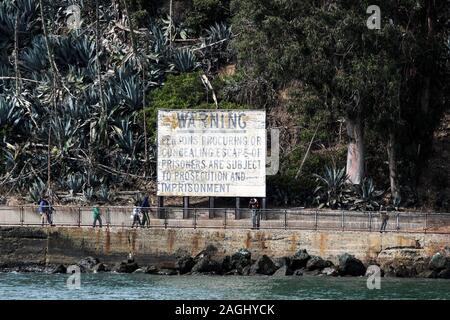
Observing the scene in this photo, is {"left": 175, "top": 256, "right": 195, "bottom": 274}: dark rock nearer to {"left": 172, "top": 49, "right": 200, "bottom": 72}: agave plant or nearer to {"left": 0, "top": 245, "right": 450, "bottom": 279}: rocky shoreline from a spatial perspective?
{"left": 0, "top": 245, "right": 450, "bottom": 279}: rocky shoreline

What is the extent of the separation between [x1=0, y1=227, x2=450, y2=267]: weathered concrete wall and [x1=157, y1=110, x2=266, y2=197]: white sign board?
10.1 ft

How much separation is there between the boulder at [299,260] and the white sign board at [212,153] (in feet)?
14.7

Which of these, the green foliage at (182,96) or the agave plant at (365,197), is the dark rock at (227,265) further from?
the green foliage at (182,96)

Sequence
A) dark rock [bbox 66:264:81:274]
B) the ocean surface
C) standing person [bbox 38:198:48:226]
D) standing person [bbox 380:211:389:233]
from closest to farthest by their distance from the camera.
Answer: the ocean surface < dark rock [bbox 66:264:81:274] < standing person [bbox 380:211:389:233] < standing person [bbox 38:198:48:226]

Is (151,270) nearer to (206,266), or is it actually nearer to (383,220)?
(206,266)

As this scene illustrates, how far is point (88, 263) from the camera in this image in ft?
189

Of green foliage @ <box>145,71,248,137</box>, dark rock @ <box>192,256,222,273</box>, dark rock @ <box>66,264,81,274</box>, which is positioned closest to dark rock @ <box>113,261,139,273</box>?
dark rock @ <box>66,264,81,274</box>

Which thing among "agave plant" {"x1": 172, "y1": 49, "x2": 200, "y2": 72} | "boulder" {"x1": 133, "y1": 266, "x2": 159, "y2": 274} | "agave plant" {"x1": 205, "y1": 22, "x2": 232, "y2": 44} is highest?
"agave plant" {"x1": 205, "y1": 22, "x2": 232, "y2": 44}

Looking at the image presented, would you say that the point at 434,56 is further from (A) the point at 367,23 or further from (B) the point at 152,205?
(B) the point at 152,205

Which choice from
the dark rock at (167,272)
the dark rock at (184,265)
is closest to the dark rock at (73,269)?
the dark rock at (167,272)

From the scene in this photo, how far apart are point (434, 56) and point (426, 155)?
12.8ft

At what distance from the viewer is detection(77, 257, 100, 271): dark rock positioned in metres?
57.4

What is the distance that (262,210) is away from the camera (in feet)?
194

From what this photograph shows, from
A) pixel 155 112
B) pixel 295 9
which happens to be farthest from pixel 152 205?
pixel 295 9
